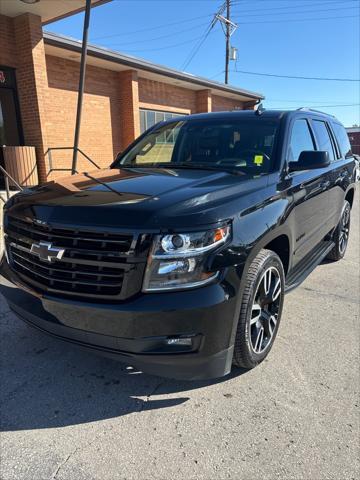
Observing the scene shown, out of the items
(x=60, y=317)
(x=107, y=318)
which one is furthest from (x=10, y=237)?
(x=107, y=318)

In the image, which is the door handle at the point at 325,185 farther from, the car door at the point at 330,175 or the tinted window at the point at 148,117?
the tinted window at the point at 148,117

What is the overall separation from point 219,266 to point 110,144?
12.5m

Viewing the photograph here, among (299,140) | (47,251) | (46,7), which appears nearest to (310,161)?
(299,140)

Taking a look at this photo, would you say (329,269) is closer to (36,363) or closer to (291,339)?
(291,339)

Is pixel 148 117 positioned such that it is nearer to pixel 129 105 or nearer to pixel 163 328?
pixel 129 105

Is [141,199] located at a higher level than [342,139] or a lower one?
lower

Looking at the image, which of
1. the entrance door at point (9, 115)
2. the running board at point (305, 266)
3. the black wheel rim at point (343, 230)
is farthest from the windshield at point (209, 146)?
the entrance door at point (9, 115)

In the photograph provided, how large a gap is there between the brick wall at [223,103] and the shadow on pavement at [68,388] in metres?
18.9

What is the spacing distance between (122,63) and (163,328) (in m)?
12.2

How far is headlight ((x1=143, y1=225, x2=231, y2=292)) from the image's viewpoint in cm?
210

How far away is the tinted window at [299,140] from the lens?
3473 millimetres

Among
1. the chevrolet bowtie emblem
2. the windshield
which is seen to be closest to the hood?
the chevrolet bowtie emblem

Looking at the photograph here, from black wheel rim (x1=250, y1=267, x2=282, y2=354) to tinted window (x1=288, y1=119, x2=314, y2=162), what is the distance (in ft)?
3.81

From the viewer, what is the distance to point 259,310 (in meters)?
2.77
